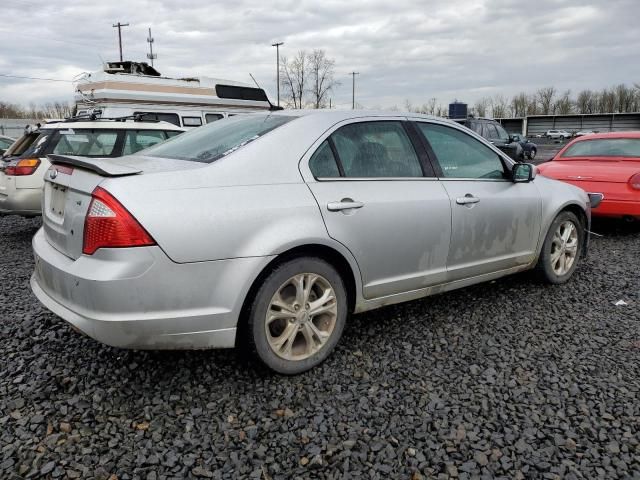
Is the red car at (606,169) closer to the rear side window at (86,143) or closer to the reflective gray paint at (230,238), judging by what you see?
the reflective gray paint at (230,238)

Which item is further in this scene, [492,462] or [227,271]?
[227,271]

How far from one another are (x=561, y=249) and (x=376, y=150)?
7.60ft

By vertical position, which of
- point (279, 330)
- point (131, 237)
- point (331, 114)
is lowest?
point (279, 330)

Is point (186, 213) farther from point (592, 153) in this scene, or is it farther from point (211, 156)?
point (592, 153)

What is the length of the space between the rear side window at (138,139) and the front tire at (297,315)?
5244 millimetres

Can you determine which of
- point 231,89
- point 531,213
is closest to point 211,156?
point 531,213

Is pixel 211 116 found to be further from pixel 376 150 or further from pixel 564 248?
pixel 376 150

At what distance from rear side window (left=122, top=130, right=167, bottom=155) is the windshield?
414 cm

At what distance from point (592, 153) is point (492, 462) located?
6563 millimetres

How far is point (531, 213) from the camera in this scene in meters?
4.16

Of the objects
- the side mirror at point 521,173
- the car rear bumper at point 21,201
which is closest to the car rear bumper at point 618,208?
the side mirror at point 521,173

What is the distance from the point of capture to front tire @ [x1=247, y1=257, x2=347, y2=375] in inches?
107

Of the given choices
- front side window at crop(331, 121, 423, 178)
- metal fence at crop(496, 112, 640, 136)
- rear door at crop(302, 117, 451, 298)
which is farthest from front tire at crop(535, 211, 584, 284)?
metal fence at crop(496, 112, 640, 136)

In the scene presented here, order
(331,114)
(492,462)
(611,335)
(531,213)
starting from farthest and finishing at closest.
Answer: (531,213) < (611,335) < (331,114) < (492,462)
